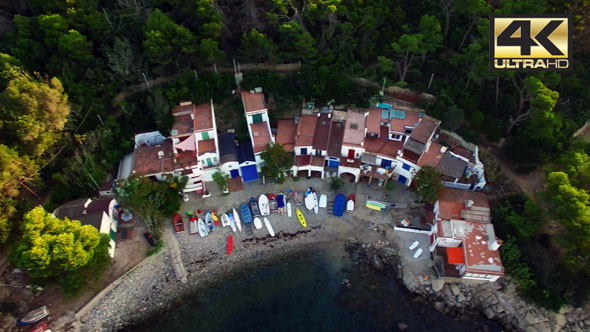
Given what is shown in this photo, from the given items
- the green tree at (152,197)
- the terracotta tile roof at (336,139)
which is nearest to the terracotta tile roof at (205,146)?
the green tree at (152,197)

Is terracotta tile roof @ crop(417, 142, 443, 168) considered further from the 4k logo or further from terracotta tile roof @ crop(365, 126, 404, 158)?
the 4k logo

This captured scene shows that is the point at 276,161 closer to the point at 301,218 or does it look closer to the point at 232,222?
the point at 301,218

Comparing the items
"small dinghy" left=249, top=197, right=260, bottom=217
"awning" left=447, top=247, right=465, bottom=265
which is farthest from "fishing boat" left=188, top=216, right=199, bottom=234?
"awning" left=447, top=247, right=465, bottom=265

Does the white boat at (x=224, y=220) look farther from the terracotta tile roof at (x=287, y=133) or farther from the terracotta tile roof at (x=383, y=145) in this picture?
the terracotta tile roof at (x=383, y=145)

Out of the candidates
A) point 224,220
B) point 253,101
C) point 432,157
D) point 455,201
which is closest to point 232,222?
point 224,220

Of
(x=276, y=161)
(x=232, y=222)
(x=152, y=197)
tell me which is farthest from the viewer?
(x=232, y=222)

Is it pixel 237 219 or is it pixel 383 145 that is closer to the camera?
pixel 237 219
